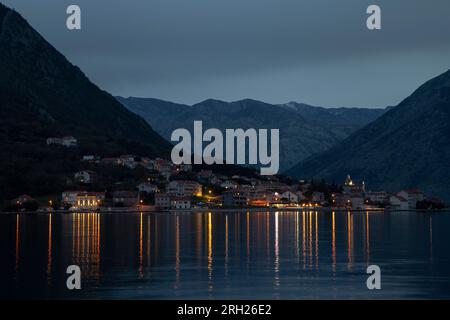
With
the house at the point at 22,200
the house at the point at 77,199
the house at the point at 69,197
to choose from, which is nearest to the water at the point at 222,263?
the house at the point at 22,200

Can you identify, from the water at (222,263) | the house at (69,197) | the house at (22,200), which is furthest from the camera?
the house at (69,197)

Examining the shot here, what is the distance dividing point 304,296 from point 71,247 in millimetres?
39317

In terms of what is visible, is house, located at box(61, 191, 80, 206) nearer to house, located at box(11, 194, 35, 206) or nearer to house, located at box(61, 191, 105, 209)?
house, located at box(61, 191, 105, 209)

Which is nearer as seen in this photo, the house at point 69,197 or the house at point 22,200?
the house at point 22,200

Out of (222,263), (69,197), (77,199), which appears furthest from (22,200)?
(222,263)

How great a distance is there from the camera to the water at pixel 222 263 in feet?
175

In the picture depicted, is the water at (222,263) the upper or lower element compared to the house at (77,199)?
lower

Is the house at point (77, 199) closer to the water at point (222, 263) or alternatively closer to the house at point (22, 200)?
the house at point (22, 200)

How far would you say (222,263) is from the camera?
7075cm

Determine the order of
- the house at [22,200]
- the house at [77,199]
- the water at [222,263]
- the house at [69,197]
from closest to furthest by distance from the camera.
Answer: the water at [222,263] → the house at [22,200] → the house at [77,199] → the house at [69,197]

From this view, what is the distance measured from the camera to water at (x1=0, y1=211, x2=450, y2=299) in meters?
53.3

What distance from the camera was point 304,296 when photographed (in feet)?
170

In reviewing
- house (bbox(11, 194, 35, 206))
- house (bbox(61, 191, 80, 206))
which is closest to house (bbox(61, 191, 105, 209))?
house (bbox(61, 191, 80, 206))
